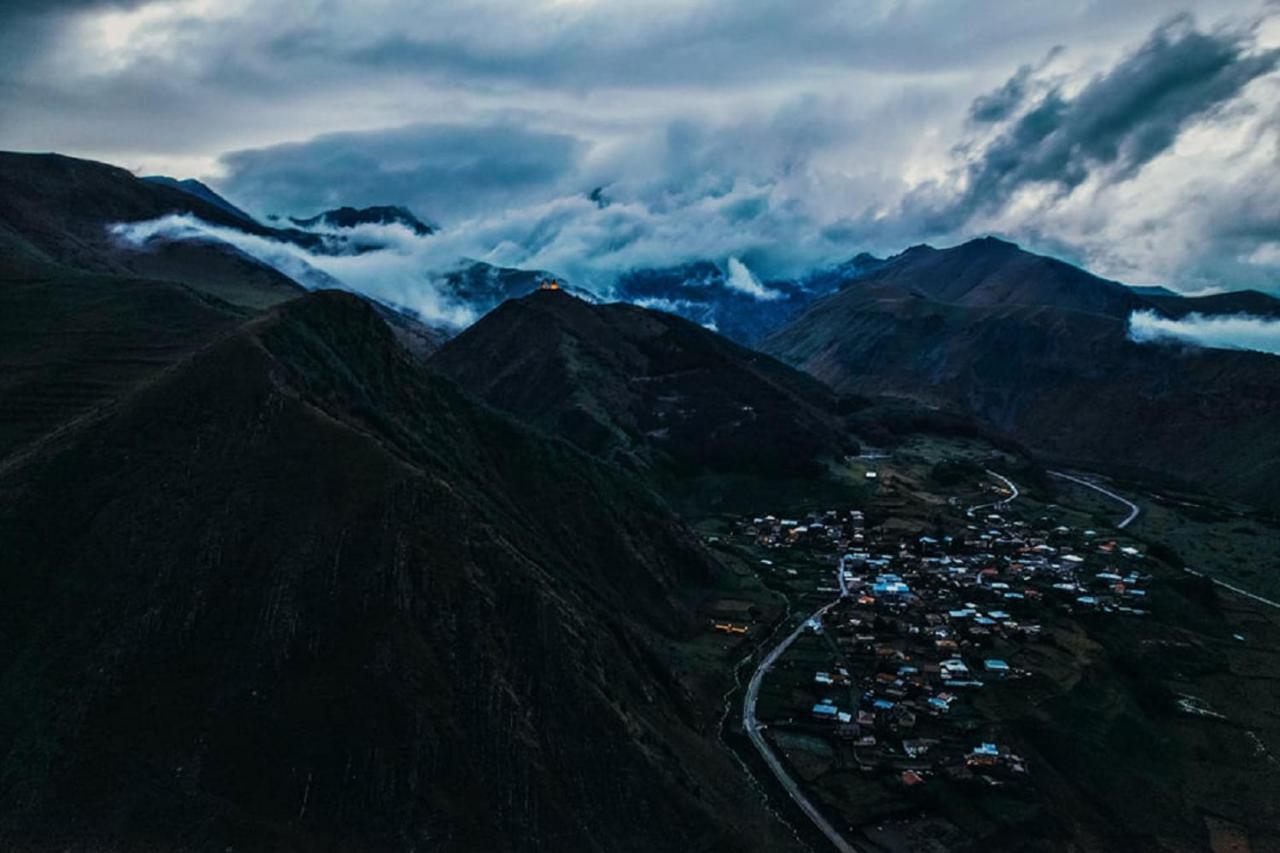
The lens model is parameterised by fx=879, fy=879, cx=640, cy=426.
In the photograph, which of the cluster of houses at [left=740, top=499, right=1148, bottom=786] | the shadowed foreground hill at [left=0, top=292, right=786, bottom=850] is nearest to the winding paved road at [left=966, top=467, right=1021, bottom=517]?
the cluster of houses at [left=740, top=499, right=1148, bottom=786]

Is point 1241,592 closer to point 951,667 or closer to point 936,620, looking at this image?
point 936,620

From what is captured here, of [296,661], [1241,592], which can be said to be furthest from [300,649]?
[1241,592]

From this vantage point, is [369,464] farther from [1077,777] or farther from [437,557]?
[1077,777]

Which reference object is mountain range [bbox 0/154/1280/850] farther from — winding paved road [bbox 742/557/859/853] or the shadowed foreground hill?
winding paved road [bbox 742/557/859/853]

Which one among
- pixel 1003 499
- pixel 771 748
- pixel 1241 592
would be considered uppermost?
pixel 771 748

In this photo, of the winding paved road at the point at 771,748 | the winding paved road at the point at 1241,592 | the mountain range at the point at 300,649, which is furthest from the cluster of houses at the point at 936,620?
the winding paved road at the point at 1241,592

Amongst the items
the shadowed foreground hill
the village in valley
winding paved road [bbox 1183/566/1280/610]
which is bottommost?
winding paved road [bbox 1183/566/1280/610]
